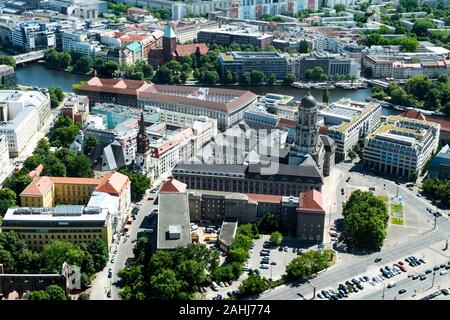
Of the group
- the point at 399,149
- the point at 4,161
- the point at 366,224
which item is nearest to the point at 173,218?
the point at 366,224

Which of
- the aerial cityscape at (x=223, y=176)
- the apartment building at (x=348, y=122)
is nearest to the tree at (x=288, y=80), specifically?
the aerial cityscape at (x=223, y=176)

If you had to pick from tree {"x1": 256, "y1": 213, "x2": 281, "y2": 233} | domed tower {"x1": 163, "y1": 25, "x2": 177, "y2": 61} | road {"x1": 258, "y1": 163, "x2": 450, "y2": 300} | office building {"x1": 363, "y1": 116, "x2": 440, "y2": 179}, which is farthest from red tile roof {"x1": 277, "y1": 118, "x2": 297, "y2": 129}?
domed tower {"x1": 163, "y1": 25, "x2": 177, "y2": 61}

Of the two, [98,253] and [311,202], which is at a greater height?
[311,202]

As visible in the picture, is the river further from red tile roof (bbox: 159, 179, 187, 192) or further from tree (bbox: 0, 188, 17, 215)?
tree (bbox: 0, 188, 17, 215)

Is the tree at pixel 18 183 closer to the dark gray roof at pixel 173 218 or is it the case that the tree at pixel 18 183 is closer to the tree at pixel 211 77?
the dark gray roof at pixel 173 218

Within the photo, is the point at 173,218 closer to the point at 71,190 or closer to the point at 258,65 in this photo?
the point at 71,190
